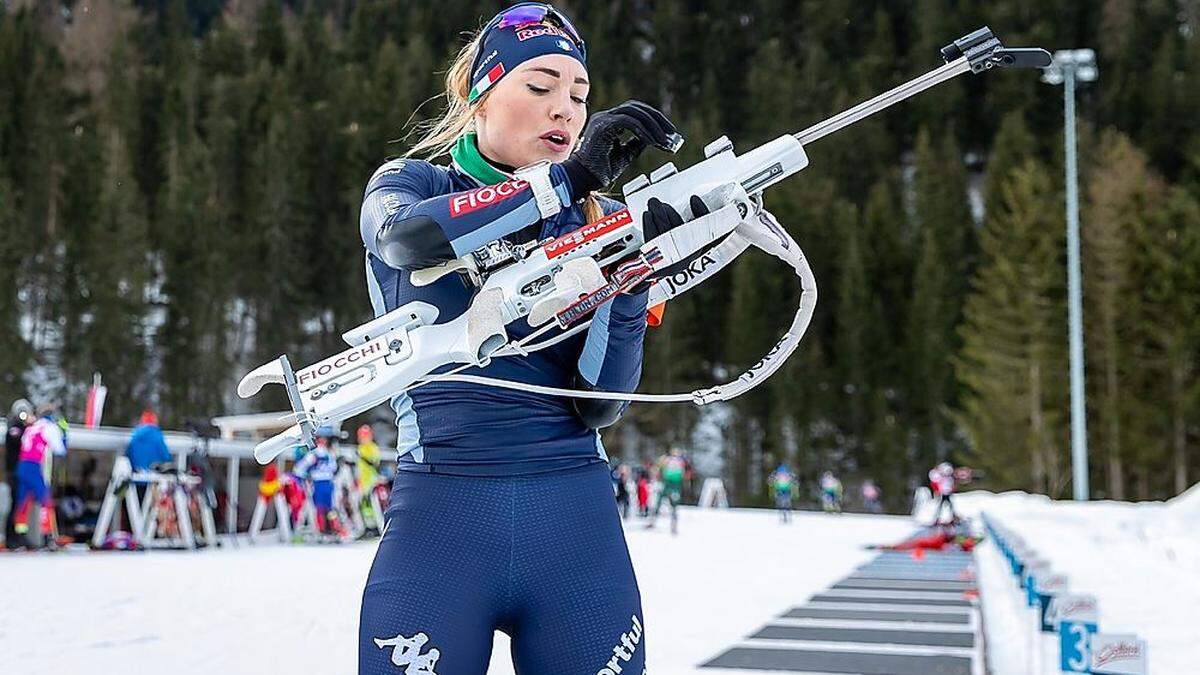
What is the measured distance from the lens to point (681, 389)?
53.8 m

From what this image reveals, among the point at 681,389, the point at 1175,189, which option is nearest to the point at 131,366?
the point at 681,389

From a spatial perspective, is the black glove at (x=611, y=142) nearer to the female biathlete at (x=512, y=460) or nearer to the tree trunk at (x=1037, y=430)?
the female biathlete at (x=512, y=460)

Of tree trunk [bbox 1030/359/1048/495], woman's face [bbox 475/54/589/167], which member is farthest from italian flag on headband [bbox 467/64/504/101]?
tree trunk [bbox 1030/359/1048/495]

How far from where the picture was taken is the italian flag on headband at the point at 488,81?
2.07 metres

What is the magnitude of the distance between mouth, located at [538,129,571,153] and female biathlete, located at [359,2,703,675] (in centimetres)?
1

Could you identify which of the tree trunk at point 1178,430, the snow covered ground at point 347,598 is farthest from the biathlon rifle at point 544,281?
the tree trunk at point 1178,430

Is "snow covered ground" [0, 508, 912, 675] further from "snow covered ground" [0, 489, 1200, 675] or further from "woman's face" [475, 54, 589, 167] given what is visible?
"woman's face" [475, 54, 589, 167]

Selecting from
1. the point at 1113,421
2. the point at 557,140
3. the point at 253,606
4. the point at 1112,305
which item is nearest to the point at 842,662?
the point at 253,606

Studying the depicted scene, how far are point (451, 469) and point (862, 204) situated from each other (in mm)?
66344

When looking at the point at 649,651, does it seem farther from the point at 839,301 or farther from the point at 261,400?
the point at 839,301

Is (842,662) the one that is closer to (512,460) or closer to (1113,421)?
(512,460)

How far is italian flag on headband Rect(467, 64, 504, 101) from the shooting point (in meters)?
2.07

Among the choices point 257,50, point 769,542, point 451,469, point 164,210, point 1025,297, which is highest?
point 257,50

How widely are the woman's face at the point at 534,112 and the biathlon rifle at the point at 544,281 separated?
10.3 inches
